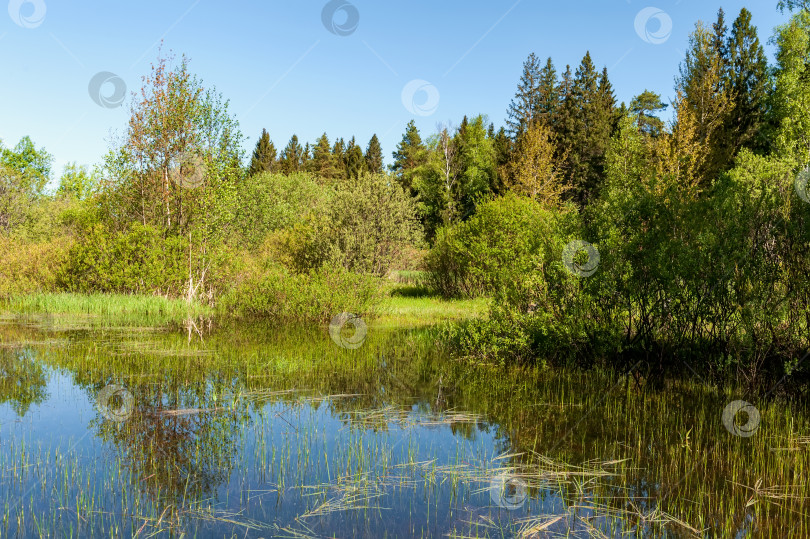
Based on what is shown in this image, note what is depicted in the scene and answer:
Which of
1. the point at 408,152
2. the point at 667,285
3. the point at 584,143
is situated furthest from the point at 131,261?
the point at 408,152

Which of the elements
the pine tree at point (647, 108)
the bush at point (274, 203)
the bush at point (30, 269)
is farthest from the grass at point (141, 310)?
the pine tree at point (647, 108)

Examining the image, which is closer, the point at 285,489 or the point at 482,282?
the point at 285,489

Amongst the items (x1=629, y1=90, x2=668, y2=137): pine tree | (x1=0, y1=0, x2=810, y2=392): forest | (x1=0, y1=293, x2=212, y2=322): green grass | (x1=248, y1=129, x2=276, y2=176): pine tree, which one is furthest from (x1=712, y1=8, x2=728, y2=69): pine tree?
(x1=248, y1=129, x2=276, y2=176): pine tree

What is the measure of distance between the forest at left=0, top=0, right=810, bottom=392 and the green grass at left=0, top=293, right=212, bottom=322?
0.29 m

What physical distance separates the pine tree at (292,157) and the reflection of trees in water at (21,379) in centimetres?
7387

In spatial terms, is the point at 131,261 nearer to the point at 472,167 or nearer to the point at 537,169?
the point at 537,169

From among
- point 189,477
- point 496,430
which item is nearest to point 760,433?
point 496,430

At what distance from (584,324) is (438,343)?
4867 mm

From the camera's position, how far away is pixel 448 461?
22.5 ft

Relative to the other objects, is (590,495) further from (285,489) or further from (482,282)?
(482,282)

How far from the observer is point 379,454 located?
7.03 metres

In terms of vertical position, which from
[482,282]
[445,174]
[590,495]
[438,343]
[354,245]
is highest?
[445,174]

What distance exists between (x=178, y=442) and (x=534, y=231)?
9.21m

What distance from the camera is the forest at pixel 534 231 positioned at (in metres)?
10.1
